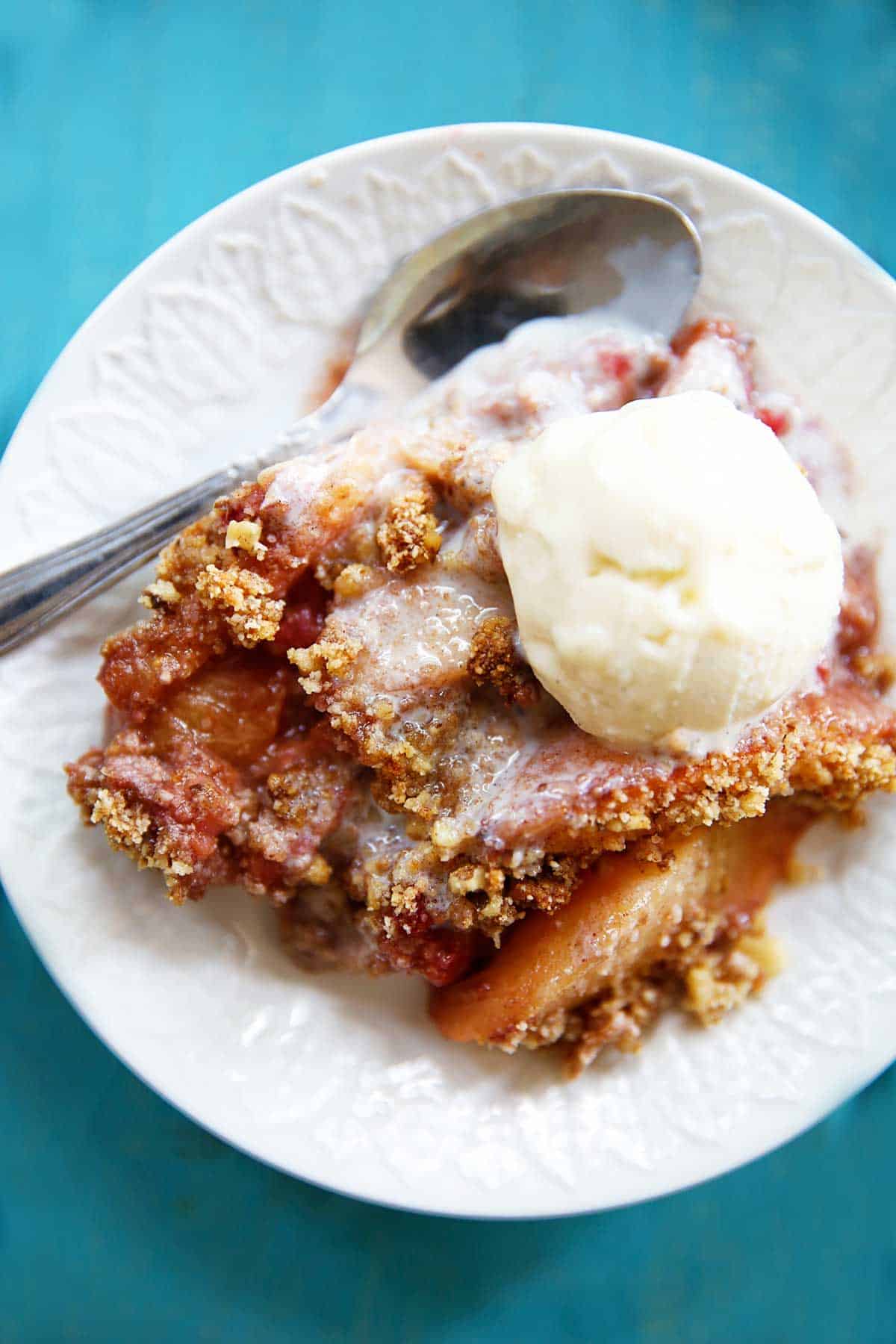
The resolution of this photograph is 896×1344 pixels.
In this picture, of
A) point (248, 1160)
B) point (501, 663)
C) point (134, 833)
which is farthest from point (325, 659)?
point (248, 1160)

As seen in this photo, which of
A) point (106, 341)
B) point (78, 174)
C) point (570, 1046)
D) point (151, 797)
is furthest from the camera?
point (78, 174)

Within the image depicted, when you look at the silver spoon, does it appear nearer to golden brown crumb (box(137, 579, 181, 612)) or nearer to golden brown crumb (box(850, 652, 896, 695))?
golden brown crumb (box(137, 579, 181, 612))

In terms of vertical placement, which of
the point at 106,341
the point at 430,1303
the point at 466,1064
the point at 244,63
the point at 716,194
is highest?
the point at 244,63

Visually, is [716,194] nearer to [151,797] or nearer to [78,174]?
[78,174]

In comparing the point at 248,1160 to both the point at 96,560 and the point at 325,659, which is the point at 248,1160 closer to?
the point at 325,659

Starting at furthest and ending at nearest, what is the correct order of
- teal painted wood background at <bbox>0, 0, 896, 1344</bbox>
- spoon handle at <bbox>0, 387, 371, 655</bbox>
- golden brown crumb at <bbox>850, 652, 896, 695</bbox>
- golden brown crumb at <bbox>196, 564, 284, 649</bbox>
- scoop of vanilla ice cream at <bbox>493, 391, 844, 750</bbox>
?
1. teal painted wood background at <bbox>0, 0, 896, 1344</bbox>
2. golden brown crumb at <bbox>850, 652, 896, 695</bbox>
3. spoon handle at <bbox>0, 387, 371, 655</bbox>
4. golden brown crumb at <bbox>196, 564, 284, 649</bbox>
5. scoop of vanilla ice cream at <bbox>493, 391, 844, 750</bbox>

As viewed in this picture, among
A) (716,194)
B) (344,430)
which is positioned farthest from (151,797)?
(716,194)

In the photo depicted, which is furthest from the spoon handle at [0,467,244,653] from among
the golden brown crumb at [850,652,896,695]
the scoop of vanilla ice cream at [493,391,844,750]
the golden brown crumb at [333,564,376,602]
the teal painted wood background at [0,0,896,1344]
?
the golden brown crumb at [850,652,896,695]

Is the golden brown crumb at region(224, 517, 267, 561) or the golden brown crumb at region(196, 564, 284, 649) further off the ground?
the golden brown crumb at region(224, 517, 267, 561)
